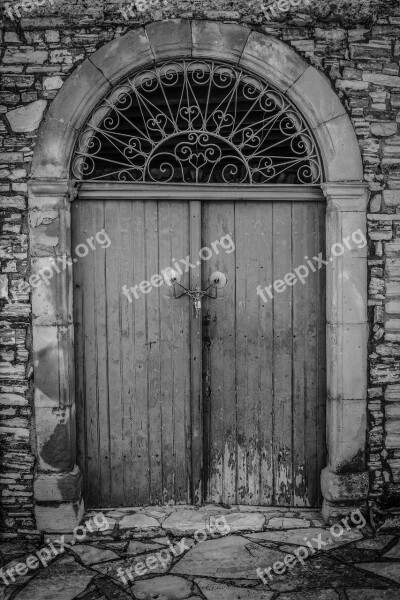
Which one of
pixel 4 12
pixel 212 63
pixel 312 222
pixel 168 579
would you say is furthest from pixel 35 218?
pixel 168 579

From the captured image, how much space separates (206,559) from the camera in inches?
151

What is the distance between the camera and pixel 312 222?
4.41m

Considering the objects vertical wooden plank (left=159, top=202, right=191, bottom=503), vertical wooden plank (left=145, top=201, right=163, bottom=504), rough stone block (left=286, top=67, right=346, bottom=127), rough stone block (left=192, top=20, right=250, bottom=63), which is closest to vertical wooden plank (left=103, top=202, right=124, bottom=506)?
vertical wooden plank (left=145, top=201, right=163, bottom=504)

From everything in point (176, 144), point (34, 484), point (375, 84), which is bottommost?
point (34, 484)

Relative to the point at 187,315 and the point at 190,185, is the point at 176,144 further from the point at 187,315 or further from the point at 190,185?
the point at 187,315

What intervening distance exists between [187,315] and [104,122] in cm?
161

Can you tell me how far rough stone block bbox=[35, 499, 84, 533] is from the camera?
4176 mm

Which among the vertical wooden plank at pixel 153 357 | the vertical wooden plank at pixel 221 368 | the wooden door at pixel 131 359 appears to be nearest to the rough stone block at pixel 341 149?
the vertical wooden plank at pixel 221 368

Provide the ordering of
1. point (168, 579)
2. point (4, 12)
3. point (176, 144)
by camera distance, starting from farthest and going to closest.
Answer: point (176, 144)
point (4, 12)
point (168, 579)

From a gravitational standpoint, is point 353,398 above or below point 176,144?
below

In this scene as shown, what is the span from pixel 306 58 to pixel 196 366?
2489 millimetres

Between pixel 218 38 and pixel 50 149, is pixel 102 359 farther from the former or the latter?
pixel 218 38

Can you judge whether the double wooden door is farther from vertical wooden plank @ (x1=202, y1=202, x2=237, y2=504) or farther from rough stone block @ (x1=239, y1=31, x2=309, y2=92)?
rough stone block @ (x1=239, y1=31, x2=309, y2=92)

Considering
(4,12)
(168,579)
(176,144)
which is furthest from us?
(176,144)
